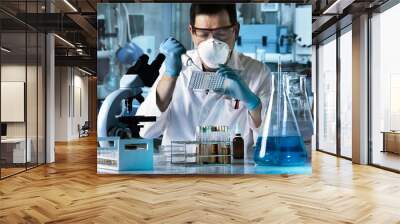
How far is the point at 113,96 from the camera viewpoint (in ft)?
22.2

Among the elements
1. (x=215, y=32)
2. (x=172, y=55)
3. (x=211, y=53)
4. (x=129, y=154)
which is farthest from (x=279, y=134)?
(x=129, y=154)

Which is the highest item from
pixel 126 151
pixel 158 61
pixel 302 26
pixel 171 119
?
pixel 302 26

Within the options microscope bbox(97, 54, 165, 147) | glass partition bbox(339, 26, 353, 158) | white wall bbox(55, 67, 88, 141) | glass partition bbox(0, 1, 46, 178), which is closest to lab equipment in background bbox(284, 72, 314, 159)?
microscope bbox(97, 54, 165, 147)

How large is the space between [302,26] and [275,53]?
0.64 meters

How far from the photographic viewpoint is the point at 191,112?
6.76 metres

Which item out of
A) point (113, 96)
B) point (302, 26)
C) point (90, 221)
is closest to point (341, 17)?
point (302, 26)

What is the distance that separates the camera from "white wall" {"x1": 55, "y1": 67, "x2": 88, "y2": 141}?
55.8ft

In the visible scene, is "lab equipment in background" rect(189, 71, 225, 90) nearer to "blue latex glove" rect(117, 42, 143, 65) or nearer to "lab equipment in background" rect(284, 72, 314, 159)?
"blue latex glove" rect(117, 42, 143, 65)

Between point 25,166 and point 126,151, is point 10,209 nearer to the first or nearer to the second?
point 126,151

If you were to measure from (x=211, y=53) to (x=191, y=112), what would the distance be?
984 mm

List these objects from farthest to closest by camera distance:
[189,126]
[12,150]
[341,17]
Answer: [341,17] < [12,150] < [189,126]

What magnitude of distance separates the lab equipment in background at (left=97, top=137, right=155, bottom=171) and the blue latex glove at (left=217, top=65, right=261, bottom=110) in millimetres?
1478

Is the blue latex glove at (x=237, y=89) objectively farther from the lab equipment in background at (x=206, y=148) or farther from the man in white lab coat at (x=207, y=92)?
the lab equipment in background at (x=206, y=148)

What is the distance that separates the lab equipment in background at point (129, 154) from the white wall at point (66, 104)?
10.9 meters
